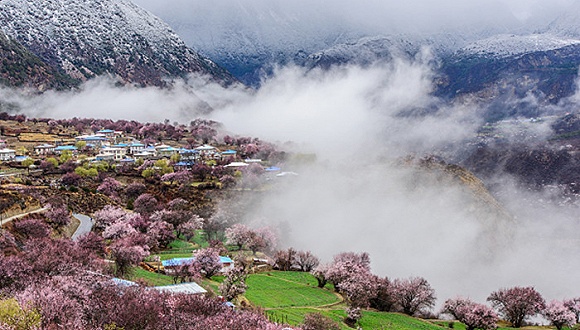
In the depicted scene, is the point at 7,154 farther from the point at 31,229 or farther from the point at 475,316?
the point at 475,316

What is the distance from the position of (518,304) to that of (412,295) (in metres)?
9.23

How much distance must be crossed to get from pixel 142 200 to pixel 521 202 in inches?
4393

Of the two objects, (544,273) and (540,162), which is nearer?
(544,273)

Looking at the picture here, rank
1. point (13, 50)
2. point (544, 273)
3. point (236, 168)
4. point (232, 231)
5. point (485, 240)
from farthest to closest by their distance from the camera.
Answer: point (13, 50), point (236, 168), point (485, 240), point (544, 273), point (232, 231)

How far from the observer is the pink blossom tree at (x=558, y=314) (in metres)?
42.3

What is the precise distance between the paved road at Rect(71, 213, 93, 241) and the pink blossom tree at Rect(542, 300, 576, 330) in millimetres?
41015

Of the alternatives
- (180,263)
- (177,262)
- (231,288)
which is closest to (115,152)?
(177,262)

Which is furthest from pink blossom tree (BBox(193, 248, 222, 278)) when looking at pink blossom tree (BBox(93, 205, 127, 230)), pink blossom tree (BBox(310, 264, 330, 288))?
pink blossom tree (BBox(93, 205, 127, 230))

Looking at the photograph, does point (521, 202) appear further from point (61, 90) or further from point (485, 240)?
point (61, 90)

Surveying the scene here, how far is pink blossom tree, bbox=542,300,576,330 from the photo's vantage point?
42.3m

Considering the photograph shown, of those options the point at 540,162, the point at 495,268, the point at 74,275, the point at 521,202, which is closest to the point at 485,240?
the point at 495,268

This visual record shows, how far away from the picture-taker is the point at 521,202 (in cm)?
13600

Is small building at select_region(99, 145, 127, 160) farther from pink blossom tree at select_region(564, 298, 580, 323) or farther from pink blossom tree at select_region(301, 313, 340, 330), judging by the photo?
pink blossom tree at select_region(564, 298, 580, 323)

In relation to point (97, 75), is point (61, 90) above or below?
below
